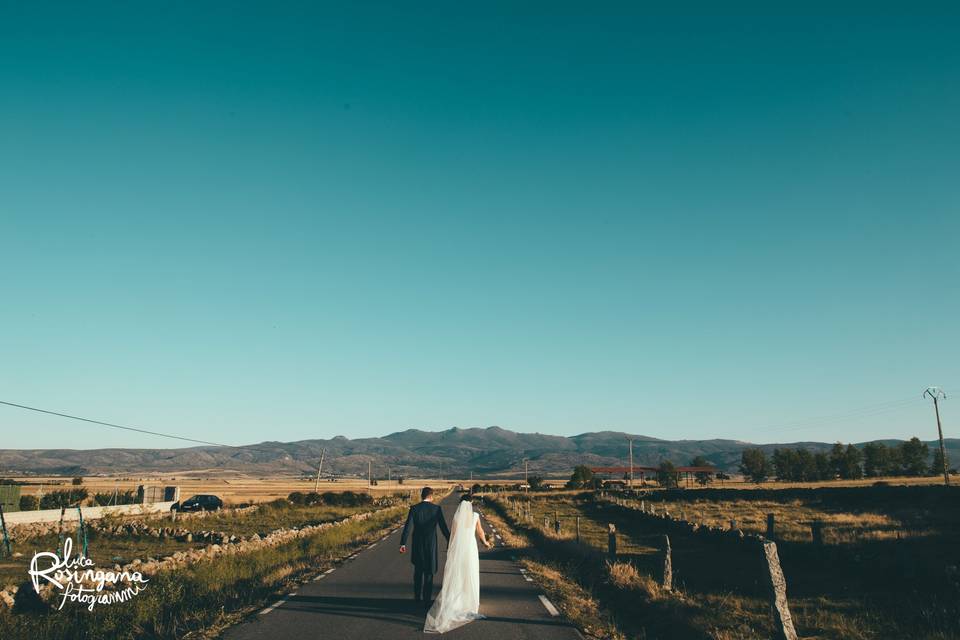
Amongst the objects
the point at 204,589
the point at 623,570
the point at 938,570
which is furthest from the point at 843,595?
the point at 204,589

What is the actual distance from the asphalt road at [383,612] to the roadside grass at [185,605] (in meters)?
0.71

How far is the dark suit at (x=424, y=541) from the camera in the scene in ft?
38.9

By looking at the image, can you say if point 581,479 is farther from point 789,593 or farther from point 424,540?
point 424,540

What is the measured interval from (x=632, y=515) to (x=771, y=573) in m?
37.3

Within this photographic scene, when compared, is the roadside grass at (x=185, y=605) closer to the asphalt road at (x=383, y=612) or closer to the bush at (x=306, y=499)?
the asphalt road at (x=383, y=612)

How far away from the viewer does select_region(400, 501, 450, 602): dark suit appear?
11867 millimetres

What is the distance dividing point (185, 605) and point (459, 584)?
5224 millimetres

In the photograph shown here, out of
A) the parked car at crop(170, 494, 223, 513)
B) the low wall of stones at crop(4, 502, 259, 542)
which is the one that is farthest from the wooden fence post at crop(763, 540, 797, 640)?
the parked car at crop(170, 494, 223, 513)

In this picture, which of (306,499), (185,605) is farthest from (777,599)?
(306,499)

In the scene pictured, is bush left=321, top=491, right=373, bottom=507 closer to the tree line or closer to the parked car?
the parked car

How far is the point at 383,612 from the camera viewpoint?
11500 millimetres

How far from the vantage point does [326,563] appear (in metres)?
19.4

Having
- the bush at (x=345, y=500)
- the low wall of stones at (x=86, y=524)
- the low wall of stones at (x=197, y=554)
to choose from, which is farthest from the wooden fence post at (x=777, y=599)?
the bush at (x=345, y=500)

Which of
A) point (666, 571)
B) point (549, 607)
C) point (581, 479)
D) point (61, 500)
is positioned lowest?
point (581, 479)
